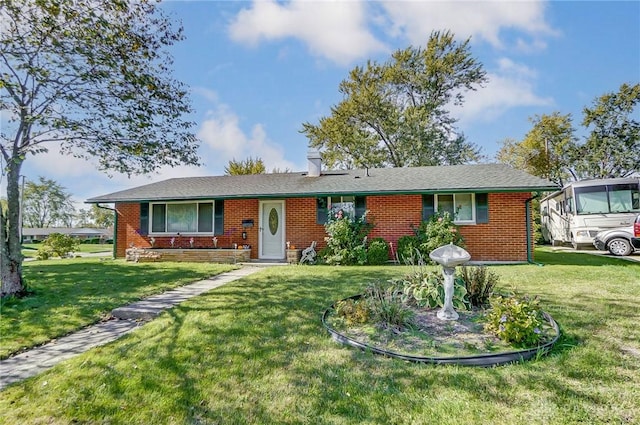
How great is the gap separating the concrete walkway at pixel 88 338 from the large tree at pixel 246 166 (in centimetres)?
2187

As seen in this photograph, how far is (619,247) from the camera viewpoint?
38.2 feet

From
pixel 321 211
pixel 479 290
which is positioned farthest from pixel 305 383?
pixel 321 211

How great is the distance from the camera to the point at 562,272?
25.6 feet

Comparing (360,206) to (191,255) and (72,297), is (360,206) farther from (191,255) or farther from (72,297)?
(72,297)

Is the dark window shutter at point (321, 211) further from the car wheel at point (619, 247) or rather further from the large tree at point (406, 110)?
the large tree at point (406, 110)

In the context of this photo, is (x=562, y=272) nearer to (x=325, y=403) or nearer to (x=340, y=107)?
(x=325, y=403)

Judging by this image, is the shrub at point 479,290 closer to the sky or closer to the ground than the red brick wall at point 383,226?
closer to the ground

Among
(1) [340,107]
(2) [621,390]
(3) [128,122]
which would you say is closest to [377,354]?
(2) [621,390]

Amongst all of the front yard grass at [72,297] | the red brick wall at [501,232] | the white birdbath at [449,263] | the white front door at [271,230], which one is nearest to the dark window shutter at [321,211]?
the white front door at [271,230]

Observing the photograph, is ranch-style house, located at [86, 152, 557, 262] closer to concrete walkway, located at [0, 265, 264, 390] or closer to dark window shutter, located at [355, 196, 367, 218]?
dark window shutter, located at [355, 196, 367, 218]

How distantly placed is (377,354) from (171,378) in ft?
6.38

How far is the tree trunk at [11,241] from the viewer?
568cm

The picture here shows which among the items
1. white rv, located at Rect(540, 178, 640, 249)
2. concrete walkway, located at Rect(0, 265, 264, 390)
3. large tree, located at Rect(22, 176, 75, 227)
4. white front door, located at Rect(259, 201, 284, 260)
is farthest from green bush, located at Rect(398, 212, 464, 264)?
large tree, located at Rect(22, 176, 75, 227)

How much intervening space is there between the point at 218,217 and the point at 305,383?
33.7ft
